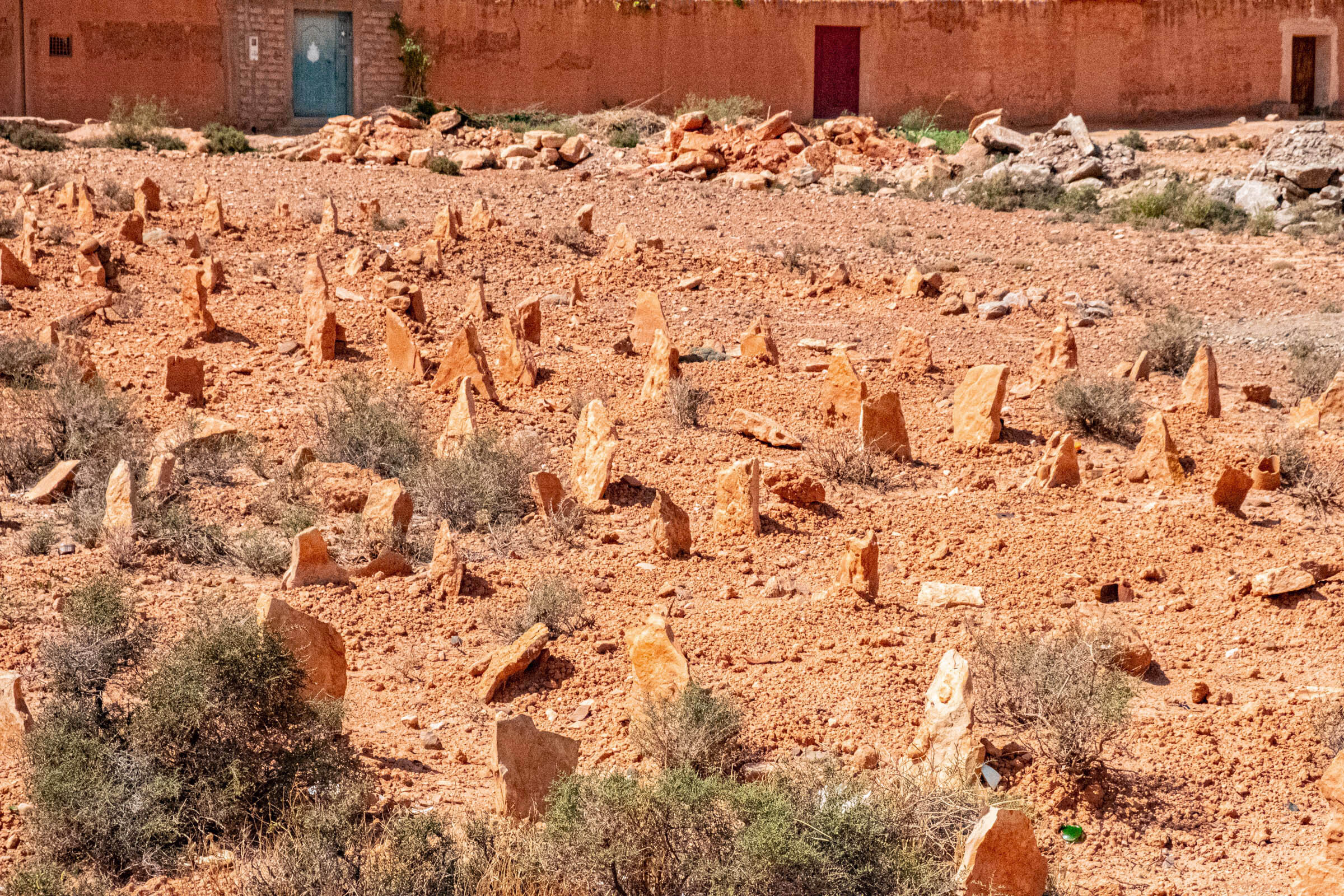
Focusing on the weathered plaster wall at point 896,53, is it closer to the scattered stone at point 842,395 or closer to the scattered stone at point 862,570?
the scattered stone at point 842,395

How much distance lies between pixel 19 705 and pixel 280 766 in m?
0.92

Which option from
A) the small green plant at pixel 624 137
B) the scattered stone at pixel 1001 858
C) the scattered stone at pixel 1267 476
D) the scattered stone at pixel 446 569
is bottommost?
the scattered stone at pixel 1001 858

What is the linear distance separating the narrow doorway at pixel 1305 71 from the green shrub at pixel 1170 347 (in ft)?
59.4

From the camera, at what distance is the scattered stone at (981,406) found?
8.38 m

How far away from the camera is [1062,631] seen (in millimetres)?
5625

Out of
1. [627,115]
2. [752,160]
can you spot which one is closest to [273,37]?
[627,115]

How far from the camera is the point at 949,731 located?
15.2 feet

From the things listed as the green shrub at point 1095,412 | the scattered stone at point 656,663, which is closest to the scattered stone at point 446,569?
the scattered stone at point 656,663

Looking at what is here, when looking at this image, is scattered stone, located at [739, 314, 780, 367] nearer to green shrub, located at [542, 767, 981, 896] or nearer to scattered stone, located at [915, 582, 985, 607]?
scattered stone, located at [915, 582, 985, 607]

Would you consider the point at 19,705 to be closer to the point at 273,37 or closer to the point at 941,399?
the point at 941,399

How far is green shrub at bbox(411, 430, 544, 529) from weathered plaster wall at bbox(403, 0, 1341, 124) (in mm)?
15909

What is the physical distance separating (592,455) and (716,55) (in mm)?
17397

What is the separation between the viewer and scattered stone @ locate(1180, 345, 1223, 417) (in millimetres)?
9016

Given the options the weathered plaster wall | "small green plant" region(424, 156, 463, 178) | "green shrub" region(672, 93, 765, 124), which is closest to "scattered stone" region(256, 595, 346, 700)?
"small green plant" region(424, 156, 463, 178)
